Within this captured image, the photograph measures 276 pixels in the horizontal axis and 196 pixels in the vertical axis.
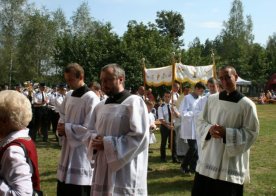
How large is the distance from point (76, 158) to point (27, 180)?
305 centimetres

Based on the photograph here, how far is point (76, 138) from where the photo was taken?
5559mm

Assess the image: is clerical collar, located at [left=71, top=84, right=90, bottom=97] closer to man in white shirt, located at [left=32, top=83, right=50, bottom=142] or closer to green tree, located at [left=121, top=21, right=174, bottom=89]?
man in white shirt, located at [left=32, top=83, right=50, bottom=142]

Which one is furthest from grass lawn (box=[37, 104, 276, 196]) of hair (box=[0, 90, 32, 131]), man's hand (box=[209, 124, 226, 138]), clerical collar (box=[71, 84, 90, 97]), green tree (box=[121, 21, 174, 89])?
green tree (box=[121, 21, 174, 89])

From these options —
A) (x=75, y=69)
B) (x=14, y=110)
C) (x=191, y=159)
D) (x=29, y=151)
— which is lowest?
(x=191, y=159)

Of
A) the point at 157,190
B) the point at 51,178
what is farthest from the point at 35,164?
the point at 51,178

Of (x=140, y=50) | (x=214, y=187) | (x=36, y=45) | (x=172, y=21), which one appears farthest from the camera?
(x=172, y=21)

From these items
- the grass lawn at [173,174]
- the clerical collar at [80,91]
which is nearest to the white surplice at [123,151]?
the clerical collar at [80,91]

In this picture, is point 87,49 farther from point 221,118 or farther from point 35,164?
point 35,164

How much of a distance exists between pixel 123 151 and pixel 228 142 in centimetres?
164

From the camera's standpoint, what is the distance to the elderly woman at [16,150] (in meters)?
2.54

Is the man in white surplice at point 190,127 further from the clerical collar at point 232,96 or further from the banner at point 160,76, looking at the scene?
the clerical collar at point 232,96

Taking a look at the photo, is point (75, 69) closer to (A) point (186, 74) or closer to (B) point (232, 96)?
(B) point (232, 96)

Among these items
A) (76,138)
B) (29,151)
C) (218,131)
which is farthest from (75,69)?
(29,151)

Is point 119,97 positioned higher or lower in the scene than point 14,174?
higher
